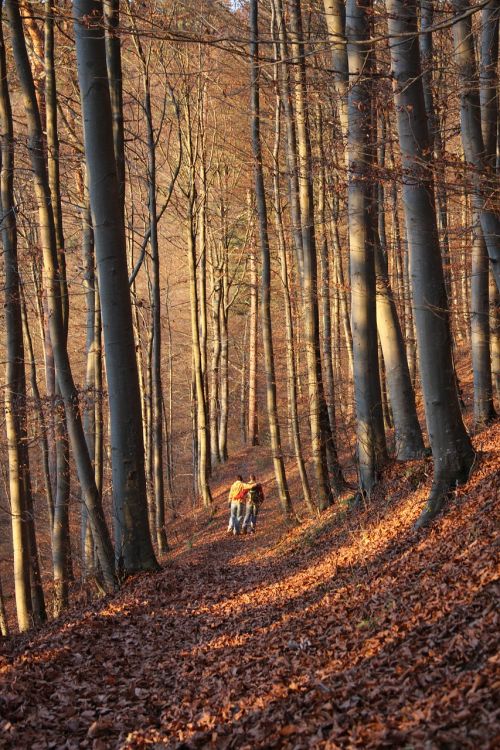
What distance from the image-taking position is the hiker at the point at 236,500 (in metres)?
17.6

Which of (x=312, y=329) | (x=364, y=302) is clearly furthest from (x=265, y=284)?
(x=364, y=302)

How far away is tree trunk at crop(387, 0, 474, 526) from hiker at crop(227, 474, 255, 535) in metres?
9.55

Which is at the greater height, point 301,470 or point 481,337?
point 481,337

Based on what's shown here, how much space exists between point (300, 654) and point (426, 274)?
418 centimetres

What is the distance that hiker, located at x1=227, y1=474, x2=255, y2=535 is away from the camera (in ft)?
57.8

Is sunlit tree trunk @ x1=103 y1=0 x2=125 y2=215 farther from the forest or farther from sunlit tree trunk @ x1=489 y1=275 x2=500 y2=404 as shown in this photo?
sunlit tree trunk @ x1=489 y1=275 x2=500 y2=404

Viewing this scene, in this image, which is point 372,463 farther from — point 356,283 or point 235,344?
point 235,344

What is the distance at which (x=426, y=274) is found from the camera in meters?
8.09

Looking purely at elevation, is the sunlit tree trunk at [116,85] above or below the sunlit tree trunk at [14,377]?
above

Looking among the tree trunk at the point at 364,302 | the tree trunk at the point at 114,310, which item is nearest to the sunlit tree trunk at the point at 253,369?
the tree trunk at the point at 364,302

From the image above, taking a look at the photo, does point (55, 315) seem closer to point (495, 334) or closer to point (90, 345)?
point (90, 345)

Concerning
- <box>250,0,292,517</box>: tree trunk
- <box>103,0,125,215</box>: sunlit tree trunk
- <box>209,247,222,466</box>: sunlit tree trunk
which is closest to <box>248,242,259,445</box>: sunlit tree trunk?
<box>209,247,222,466</box>: sunlit tree trunk

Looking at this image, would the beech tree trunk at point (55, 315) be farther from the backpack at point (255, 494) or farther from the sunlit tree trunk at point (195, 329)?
the sunlit tree trunk at point (195, 329)

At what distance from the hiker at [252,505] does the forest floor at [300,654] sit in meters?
7.39
